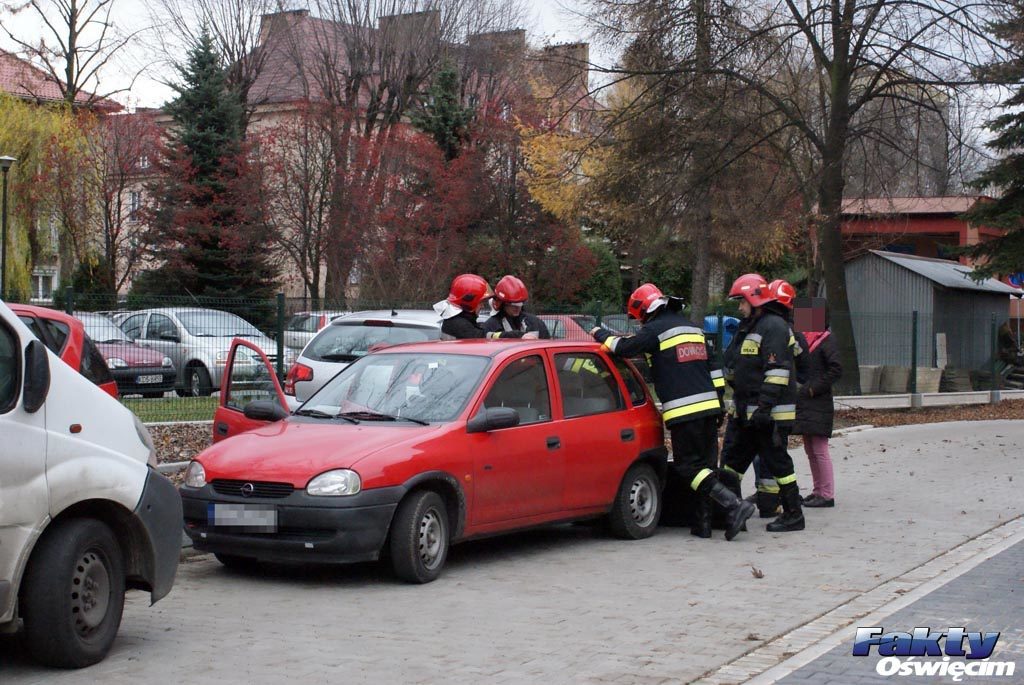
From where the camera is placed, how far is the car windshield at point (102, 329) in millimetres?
15336

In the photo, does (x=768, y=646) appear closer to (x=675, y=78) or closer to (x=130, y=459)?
(x=130, y=459)

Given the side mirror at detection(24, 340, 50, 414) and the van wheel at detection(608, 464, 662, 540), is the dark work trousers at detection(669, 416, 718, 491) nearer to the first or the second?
the van wheel at detection(608, 464, 662, 540)

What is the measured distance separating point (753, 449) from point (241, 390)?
446 centimetres


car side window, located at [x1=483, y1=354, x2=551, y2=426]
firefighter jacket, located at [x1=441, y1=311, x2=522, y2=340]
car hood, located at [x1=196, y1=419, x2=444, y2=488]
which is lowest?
car hood, located at [x1=196, y1=419, x2=444, y2=488]

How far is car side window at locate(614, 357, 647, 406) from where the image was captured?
414 inches

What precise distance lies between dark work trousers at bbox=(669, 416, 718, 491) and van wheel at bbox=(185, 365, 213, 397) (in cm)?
804

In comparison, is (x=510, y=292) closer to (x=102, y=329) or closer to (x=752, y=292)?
(x=752, y=292)

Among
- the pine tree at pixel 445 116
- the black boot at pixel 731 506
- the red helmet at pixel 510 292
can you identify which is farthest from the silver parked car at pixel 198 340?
the pine tree at pixel 445 116

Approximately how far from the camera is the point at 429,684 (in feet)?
19.5

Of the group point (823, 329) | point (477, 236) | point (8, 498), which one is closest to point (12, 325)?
point (8, 498)

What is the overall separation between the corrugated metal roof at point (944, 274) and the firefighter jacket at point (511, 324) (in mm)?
20987

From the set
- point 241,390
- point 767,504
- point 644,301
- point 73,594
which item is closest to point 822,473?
point 767,504

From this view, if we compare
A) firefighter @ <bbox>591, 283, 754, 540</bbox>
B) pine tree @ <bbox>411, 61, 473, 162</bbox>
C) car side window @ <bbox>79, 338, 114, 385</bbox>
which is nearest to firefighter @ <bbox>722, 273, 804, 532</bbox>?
firefighter @ <bbox>591, 283, 754, 540</bbox>

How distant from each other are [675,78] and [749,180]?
17.8ft
